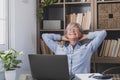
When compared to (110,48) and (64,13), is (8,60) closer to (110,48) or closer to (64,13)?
(64,13)

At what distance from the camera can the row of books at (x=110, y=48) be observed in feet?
12.1

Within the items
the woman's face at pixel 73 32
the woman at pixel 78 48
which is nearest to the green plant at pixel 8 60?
the woman at pixel 78 48

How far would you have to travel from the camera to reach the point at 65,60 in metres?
2.18

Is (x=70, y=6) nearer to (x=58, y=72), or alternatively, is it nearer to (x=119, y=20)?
(x=119, y=20)

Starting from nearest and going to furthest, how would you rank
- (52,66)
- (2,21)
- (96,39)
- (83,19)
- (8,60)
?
(52,66), (8,60), (2,21), (96,39), (83,19)

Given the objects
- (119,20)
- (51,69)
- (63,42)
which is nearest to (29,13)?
(63,42)

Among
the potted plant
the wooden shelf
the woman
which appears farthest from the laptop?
the wooden shelf

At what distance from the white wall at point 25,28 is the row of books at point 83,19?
61cm

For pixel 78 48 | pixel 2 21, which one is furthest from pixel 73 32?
pixel 2 21

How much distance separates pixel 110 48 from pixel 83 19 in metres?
0.61

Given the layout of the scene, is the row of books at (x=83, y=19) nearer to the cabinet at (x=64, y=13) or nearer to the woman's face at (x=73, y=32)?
the cabinet at (x=64, y=13)

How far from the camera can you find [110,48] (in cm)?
373

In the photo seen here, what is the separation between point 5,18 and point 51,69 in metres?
1.32

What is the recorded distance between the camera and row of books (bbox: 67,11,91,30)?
3742 millimetres
